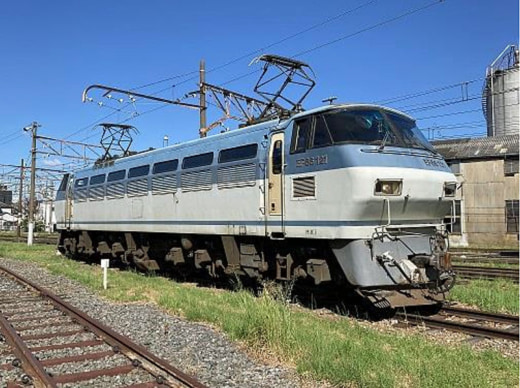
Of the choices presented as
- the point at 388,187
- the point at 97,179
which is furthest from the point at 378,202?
the point at 97,179

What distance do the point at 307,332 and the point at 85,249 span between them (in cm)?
1419

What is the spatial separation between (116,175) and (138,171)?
174 centimetres

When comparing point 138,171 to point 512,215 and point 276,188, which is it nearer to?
point 276,188

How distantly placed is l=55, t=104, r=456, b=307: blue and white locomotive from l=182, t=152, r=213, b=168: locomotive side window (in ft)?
0.09

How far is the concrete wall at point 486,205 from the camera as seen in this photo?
30922mm

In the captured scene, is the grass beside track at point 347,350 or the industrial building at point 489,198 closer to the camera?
the grass beside track at point 347,350

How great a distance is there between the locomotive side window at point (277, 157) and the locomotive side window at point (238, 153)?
66 centimetres

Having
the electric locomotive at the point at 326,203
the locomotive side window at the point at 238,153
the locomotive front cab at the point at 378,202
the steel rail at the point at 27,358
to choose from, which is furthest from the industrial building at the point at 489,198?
the steel rail at the point at 27,358

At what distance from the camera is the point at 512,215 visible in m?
30.9

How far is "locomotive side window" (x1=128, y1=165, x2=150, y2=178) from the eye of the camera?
1495 cm

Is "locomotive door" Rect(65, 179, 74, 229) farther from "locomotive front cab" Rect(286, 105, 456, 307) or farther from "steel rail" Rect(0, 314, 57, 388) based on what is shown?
"locomotive front cab" Rect(286, 105, 456, 307)

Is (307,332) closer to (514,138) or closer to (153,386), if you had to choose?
(153,386)

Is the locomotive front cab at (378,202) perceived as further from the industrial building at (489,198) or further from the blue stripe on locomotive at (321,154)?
the industrial building at (489,198)

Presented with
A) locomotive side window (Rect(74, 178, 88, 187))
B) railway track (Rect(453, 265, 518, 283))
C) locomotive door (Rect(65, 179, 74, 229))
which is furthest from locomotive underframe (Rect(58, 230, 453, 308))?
locomotive door (Rect(65, 179, 74, 229))
